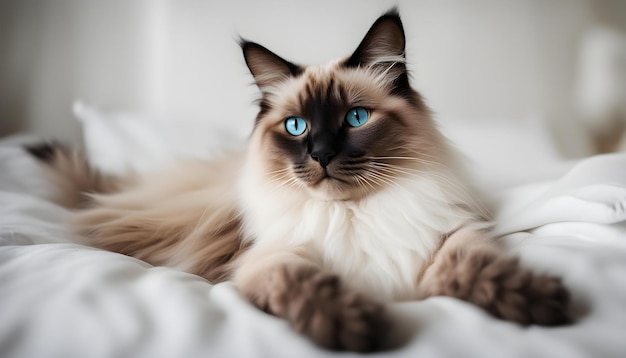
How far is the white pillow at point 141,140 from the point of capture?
84.5 inches

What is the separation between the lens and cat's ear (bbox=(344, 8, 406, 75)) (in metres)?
1.12

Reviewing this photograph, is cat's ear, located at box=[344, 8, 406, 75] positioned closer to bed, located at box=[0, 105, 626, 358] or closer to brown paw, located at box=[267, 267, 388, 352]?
bed, located at box=[0, 105, 626, 358]

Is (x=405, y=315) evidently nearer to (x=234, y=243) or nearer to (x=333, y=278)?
(x=333, y=278)

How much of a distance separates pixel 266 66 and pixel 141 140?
4.25 feet

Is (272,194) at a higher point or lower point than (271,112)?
lower

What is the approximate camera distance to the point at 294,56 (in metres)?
2.64

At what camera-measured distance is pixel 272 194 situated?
1141mm

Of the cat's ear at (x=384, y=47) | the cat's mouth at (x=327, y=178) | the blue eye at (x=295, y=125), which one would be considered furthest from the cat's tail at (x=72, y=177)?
the cat's ear at (x=384, y=47)

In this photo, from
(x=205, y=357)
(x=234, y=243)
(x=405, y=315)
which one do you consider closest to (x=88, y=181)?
(x=234, y=243)

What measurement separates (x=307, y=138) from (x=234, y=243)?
417mm

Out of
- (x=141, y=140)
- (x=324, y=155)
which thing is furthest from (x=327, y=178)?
(x=141, y=140)

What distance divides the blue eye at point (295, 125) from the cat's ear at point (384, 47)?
245 mm

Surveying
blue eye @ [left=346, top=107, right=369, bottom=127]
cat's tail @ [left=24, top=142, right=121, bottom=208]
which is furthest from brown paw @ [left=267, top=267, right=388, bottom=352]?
cat's tail @ [left=24, top=142, right=121, bottom=208]

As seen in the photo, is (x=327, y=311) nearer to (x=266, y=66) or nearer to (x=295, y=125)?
(x=295, y=125)
